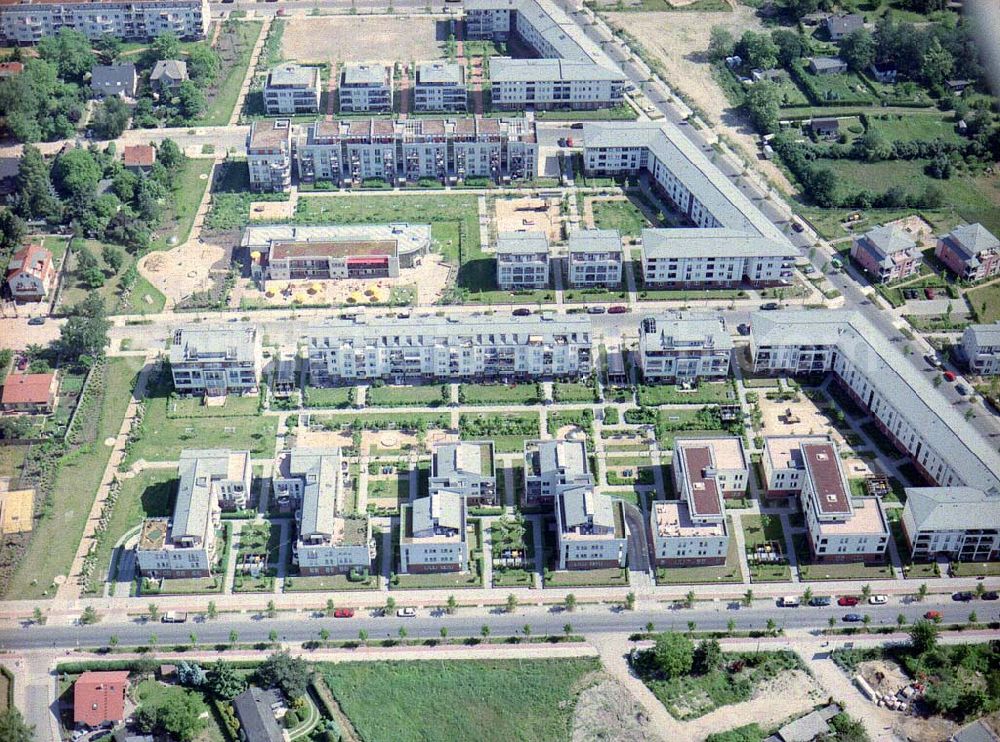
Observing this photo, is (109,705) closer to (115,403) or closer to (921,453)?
(115,403)

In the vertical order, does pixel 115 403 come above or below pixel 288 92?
below

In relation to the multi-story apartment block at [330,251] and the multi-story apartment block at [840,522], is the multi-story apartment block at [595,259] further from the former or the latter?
the multi-story apartment block at [840,522]

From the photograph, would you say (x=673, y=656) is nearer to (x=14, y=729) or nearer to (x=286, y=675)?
(x=286, y=675)

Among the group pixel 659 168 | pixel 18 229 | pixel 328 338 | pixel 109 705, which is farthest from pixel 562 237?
pixel 109 705

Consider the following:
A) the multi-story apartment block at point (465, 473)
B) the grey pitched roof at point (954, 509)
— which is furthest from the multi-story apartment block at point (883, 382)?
the multi-story apartment block at point (465, 473)

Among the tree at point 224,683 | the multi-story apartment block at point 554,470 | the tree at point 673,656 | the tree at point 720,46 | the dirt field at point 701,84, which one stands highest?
the tree at point 720,46
